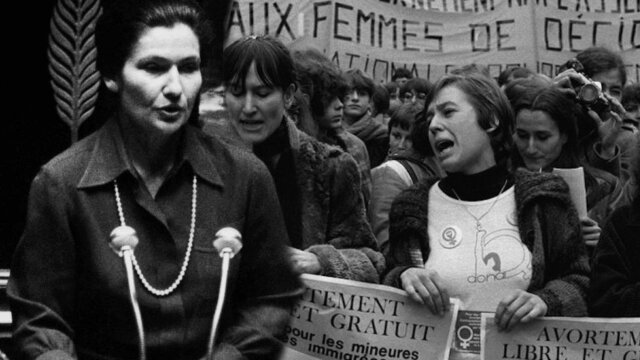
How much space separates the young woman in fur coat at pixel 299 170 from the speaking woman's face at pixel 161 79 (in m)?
1.61

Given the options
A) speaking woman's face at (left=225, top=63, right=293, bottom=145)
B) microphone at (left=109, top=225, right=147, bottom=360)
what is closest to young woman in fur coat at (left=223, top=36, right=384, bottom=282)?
speaking woman's face at (left=225, top=63, right=293, bottom=145)

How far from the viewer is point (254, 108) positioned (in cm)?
517

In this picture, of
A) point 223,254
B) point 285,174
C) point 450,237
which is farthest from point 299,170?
point 223,254

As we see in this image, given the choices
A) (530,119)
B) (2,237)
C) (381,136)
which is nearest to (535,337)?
(530,119)

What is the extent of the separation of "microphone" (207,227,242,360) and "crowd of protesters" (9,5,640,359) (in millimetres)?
70

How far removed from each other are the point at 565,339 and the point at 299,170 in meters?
1.19

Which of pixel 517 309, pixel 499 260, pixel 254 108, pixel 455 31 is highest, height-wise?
pixel 455 31

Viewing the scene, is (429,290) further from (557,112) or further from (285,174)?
(557,112)

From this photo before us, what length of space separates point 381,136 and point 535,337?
420cm

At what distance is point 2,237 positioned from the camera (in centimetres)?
472

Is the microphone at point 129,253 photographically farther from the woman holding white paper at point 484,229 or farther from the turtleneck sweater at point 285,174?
the turtleneck sweater at point 285,174

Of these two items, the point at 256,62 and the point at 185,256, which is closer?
the point at 185,256

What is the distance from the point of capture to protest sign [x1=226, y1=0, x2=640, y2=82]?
27.3 ft

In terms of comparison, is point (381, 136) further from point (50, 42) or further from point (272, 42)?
point (50, 42)
